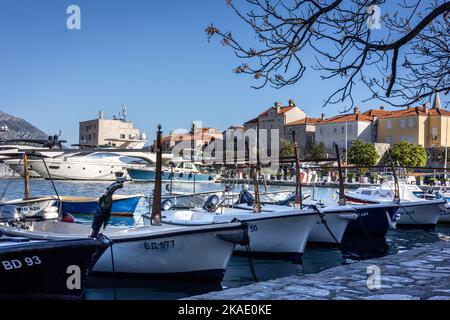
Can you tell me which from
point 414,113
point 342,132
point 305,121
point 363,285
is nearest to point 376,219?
point 363,285

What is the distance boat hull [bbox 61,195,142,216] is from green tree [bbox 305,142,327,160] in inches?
2535

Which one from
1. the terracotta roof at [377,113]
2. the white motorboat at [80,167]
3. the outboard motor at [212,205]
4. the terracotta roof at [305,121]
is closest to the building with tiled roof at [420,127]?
the terracotta roof at [377,113]

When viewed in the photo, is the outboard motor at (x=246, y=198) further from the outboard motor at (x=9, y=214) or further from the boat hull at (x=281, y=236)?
the outboard motor at (x=9, y=214)

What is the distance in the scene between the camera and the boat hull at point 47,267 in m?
6.34

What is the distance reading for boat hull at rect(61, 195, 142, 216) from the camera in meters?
24.6

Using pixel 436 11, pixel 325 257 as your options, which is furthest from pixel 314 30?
pixel 325 257

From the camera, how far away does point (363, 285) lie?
760 cm

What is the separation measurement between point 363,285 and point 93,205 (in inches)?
→ 746

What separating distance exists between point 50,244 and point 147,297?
3.61m

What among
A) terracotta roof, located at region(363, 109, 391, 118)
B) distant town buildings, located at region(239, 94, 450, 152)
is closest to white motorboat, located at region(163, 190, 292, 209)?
distant town buildings, located at region(239, 94, 450, 152)

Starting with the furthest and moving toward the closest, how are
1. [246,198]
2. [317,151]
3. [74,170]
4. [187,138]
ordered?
1. [187,138]
2. [317,151]
3. [74,170]
4. [246,198]

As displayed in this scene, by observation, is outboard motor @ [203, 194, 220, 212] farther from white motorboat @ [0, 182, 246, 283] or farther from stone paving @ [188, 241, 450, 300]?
stone paving @ [188, 241, 450, 300]

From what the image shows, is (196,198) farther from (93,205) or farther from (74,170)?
(74,170)
